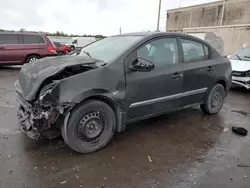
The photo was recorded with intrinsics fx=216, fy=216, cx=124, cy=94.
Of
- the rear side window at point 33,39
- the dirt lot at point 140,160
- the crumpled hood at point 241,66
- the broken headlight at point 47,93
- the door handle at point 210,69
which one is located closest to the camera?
the dirt lot at point 140,160

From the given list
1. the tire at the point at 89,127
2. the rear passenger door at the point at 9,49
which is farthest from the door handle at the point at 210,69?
the rear passenger door at the point at 9,49

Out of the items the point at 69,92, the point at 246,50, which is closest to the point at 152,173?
the point at 69,92

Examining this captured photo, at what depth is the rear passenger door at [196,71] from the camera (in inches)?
156

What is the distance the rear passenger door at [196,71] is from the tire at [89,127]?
164 centimetres

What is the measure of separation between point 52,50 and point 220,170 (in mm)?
9830

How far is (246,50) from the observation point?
861cm

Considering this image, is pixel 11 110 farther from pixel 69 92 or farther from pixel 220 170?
pixel 220 170

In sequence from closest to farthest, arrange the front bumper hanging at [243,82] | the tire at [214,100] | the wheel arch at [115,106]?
the wheel arch at [115,106] → the tire at [214,100] → the front bumper hanging at [243,82]

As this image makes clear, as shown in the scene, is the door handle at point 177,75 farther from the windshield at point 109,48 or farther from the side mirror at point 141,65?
the windshield at point 109,48

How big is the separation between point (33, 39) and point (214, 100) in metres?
9.09

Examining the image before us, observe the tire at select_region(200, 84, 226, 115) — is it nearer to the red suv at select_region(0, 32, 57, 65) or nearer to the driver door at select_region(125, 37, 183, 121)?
the driver door at select_region(125, 37, 183, 121)

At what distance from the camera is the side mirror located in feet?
10.6

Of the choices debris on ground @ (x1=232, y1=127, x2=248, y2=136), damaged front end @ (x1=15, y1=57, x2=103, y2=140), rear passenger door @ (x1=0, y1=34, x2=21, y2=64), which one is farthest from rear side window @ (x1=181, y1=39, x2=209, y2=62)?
rear passenger door @ (x1=0, y1=34, x2=21, y2=64)

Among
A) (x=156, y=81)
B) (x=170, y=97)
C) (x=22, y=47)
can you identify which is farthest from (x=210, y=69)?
(x=22, y=47)
